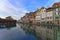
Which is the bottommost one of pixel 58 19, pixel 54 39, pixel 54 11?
pixel 54 39

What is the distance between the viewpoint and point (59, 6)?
32156mm

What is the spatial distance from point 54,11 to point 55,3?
2.58 meters

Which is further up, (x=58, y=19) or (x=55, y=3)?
(x=55, y=3)

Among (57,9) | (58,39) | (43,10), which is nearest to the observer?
(58,39)

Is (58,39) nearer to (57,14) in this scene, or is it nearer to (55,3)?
(57,14)

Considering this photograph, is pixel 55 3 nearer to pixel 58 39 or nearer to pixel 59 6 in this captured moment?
pixel 59 6

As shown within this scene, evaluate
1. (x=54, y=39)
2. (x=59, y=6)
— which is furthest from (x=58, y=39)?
(x=59, y=6)

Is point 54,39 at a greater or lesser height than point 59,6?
lesser

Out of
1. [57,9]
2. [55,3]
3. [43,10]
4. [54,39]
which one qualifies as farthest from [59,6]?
[54,39]

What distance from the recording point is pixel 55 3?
35312mm

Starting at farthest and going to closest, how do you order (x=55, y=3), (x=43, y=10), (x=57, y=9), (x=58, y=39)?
(x=43, y=10)
(x=55, y=3)
(x=57, y=9)
(x=58, y=39)

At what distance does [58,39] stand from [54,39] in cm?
32

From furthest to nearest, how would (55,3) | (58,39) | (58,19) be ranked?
(55,3), (58,19), (58,39)

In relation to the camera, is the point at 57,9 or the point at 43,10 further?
the point at 43,10
